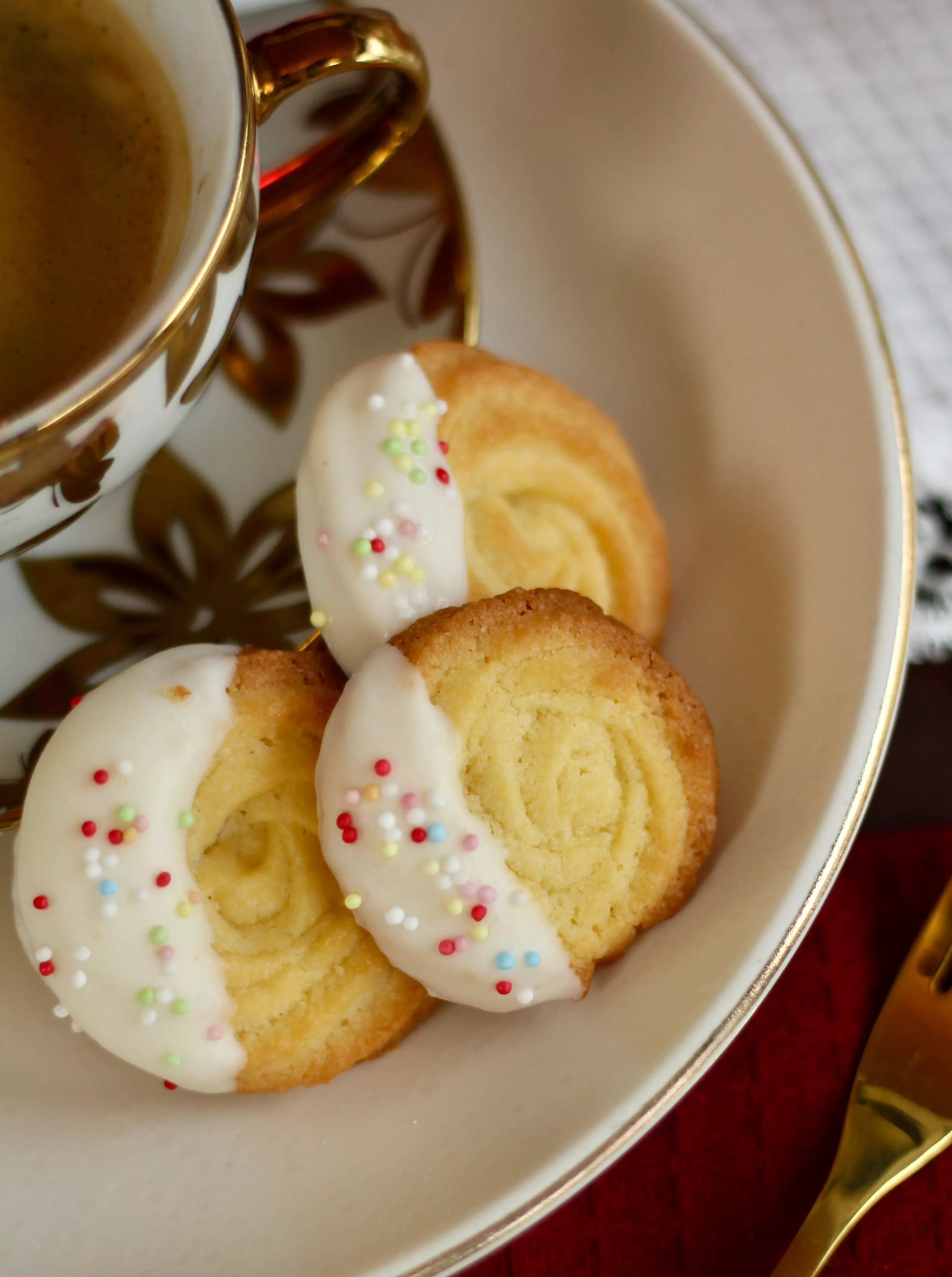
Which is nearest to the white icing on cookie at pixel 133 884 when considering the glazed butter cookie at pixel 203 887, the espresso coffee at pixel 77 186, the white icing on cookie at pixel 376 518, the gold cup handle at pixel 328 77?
the glazed butter cookie at pixel 203 887

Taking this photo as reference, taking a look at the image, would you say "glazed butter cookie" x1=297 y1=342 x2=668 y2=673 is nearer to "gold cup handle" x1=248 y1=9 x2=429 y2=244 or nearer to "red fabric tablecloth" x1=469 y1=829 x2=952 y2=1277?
"gold cup handle" x1=248 y1=9 x2=429 y2=244

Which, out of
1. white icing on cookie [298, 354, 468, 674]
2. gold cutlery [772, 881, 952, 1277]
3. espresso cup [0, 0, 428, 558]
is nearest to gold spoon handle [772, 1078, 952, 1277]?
gold cutlery [772, 881, 952, 1277]

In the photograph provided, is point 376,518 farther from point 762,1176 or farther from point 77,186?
point 762,1176

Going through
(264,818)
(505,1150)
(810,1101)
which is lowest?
(810,1101)

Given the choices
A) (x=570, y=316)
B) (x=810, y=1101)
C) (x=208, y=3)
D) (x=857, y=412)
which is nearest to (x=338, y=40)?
(x=208, y=3)

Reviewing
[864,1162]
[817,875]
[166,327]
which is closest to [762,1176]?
[864,1162]

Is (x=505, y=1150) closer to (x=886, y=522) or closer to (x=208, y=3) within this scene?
(x=886, y=522)
